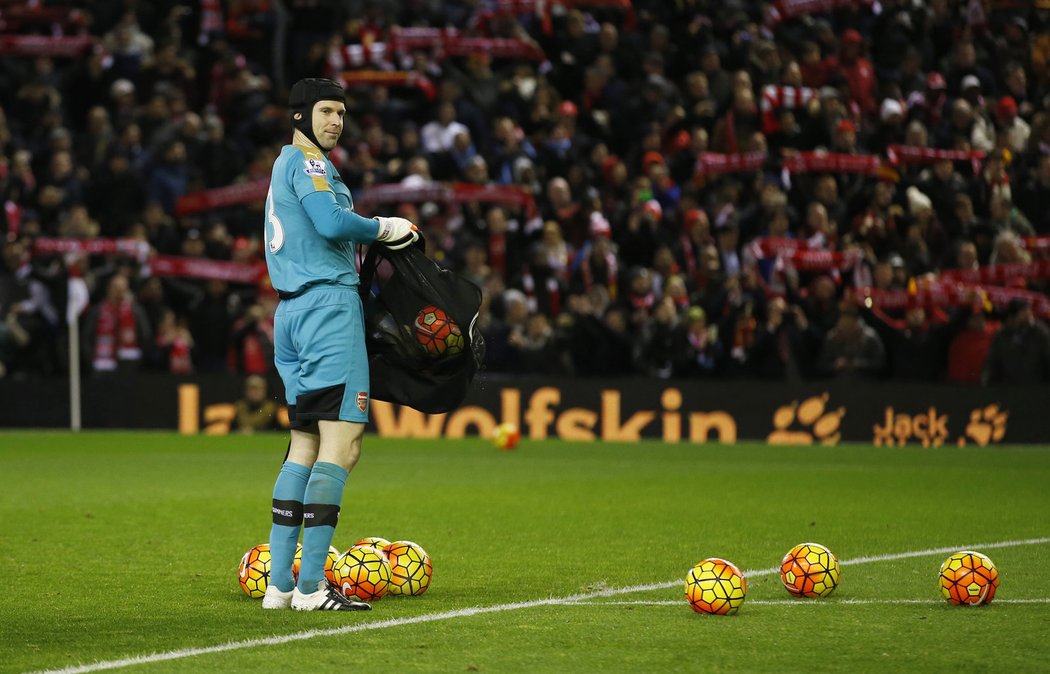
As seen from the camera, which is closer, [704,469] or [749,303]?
[704,469]

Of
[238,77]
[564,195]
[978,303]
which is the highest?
[238,77]

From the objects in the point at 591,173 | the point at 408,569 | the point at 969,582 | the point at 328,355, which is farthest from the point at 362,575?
the point at 591,173

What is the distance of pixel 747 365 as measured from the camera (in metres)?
19.0

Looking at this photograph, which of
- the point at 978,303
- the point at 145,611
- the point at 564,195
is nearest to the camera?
the point at 145,611

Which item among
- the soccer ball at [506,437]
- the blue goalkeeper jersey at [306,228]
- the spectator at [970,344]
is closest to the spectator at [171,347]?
the soccer ball at [506,437]

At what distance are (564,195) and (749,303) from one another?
295cm

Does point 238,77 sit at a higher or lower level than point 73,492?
higher

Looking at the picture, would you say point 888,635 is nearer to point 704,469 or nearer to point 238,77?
point 704,469

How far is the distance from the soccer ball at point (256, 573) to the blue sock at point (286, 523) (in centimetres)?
34

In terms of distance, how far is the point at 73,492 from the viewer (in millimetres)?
13094

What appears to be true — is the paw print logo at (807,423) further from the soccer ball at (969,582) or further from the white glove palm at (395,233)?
the white glove palm at (395,233)

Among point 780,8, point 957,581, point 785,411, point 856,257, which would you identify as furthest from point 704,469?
point 780,8

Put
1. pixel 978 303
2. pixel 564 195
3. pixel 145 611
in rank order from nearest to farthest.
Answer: pixel 145 611
pixel 978 303
pixel 564 195

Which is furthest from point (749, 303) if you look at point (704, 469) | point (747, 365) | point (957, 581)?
point (957, 581)
